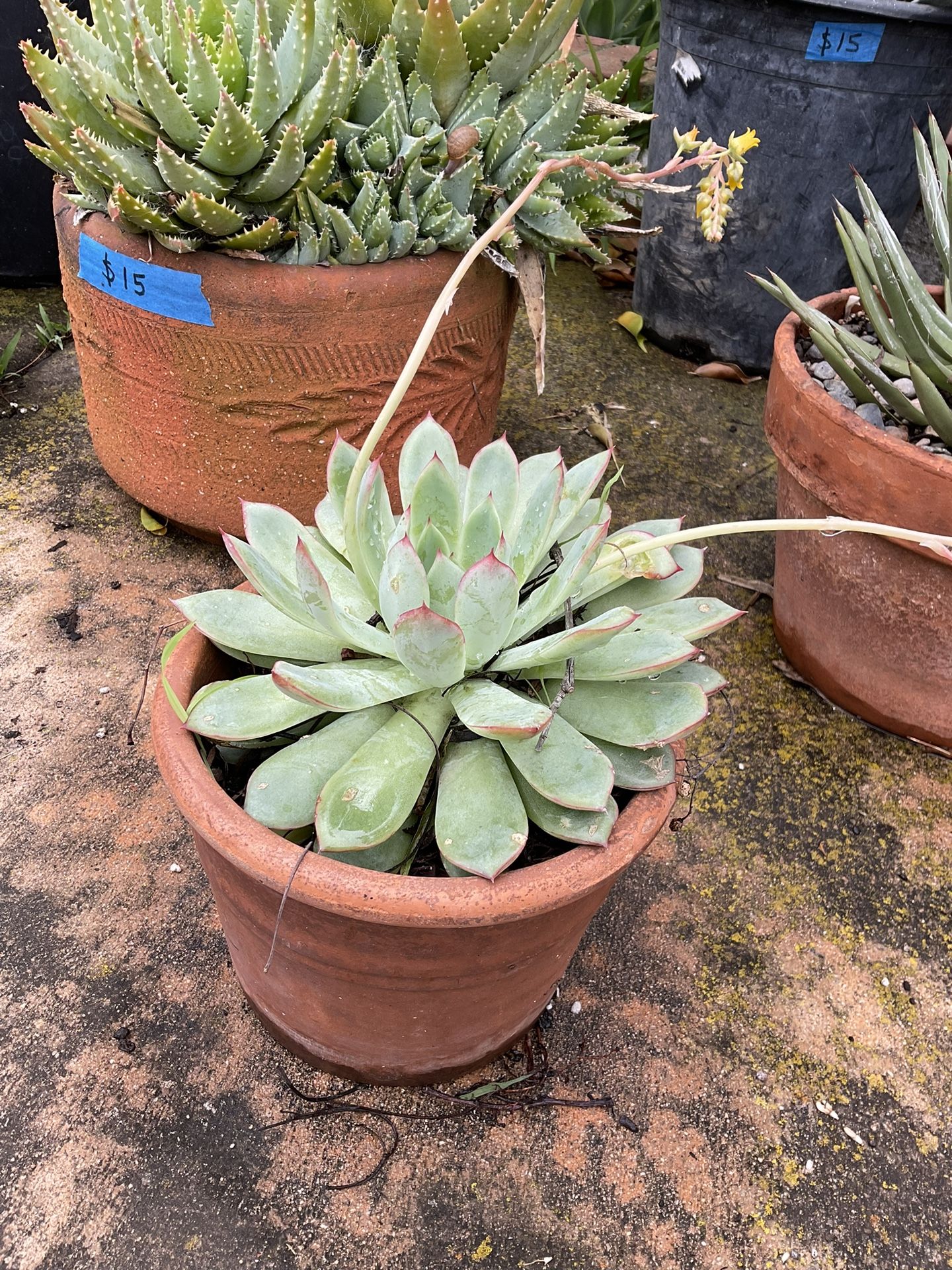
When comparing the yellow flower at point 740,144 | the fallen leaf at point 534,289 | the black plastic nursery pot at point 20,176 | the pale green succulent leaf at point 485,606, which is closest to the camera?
the yellow flower at point 740,144

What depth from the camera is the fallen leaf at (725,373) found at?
2706 millimetres

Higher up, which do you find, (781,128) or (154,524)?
(781,128)

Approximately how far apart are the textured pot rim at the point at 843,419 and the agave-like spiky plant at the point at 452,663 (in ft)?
1.81

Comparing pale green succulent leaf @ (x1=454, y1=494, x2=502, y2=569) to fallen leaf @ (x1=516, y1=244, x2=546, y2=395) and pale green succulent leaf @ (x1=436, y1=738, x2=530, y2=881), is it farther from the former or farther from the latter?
fallen leaf @ (x1=516, y1=244, x2=546, y2=395)

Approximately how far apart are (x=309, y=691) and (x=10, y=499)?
59.9 inches

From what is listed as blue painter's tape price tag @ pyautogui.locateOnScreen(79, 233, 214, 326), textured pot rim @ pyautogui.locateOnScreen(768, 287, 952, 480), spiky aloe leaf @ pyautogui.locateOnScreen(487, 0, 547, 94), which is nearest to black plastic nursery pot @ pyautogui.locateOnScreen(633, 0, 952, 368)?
textured pot rim @ pyautogui.locateOnScreen(768, 287, 952, 480)

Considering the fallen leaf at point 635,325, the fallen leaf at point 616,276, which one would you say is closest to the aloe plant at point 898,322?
the fallen leaf at point 635,325

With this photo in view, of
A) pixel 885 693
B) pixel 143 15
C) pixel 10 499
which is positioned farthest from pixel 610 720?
pixel 10 499

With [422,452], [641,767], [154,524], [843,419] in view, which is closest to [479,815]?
[641,767]

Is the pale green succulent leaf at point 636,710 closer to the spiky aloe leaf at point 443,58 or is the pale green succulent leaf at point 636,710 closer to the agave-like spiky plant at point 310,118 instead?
the agave-like spiky plant at point 310,118

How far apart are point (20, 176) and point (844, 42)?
224 cm

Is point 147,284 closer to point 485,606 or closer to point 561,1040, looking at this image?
point 485,606

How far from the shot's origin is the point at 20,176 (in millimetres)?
2676

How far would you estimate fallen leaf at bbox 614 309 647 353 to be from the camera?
2.87m
